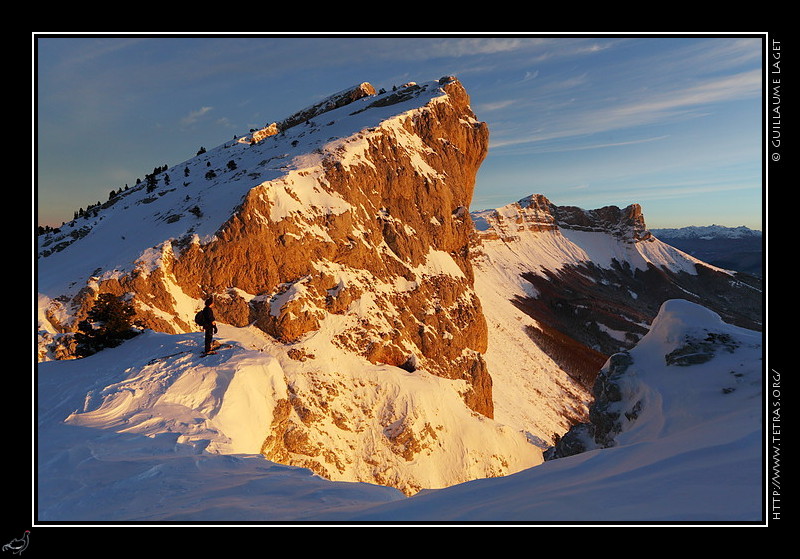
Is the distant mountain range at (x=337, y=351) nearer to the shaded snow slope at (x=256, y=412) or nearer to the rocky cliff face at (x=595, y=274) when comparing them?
the shaded snow slope at (x=256, y=412)

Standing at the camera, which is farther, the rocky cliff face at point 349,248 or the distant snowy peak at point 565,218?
the distant snowy peak at point 565,218

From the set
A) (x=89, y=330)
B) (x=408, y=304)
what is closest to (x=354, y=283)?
(x=408, y=304)

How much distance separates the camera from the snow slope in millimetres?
4449

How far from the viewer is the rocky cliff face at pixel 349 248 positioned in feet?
90.2

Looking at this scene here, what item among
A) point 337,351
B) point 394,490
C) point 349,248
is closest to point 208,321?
point 394,490

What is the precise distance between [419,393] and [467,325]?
11494 millimetres

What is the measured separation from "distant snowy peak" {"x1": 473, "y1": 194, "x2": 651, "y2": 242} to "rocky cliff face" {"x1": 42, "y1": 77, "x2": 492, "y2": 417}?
70993mm

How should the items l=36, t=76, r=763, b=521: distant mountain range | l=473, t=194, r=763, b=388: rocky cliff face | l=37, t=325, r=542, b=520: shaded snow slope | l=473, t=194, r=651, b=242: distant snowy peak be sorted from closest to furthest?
l=36, t=76, r=763, b=521: distant mountain range → l=37, t=325, r=542, b=520: shaded snow slope → l=473, t=194, r=763, b=388: rocky cliff face → l=473, t=194, r=651, b=242: distant snowy peak

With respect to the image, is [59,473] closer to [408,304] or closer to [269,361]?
[269,361]
